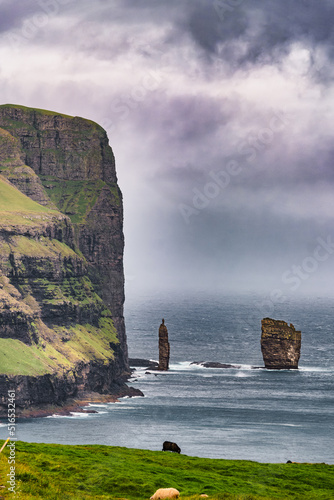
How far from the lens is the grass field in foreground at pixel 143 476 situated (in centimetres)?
6188

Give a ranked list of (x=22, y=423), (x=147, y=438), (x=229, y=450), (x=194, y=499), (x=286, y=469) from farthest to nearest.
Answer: (x=22, y=423)
(x=147, y=438)
(x=229, y=450)
(x=286, y=469)
(x=194, y=499)

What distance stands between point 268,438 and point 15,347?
6632cm

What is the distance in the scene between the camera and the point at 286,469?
291 feet

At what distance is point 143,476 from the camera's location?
73625 millimetres

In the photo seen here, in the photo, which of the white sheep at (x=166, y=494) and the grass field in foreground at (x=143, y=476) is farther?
the grass field in foreground at (x=143, y=476)

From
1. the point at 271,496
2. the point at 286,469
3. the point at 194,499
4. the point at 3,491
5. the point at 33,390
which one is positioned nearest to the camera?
the point at 3,491

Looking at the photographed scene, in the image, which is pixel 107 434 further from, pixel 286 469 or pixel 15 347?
pixel 286 469

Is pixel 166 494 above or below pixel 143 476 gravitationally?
above

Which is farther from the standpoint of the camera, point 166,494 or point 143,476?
point 143,476

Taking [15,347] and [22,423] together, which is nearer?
[22,423]

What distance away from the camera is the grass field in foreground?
61.9 metres

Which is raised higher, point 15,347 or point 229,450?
point 15,347

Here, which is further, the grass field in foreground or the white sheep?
the grass field in foreground

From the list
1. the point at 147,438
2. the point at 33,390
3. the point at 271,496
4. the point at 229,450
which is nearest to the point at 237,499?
the point at 271,496
